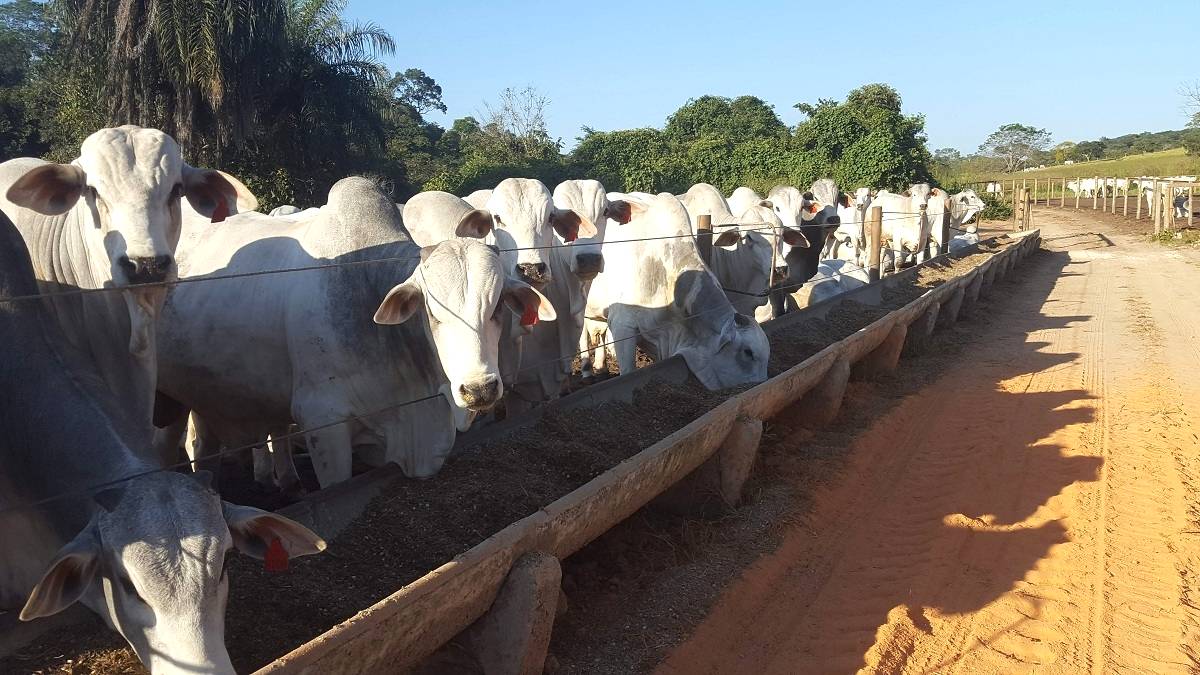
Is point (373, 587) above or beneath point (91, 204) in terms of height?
beneath

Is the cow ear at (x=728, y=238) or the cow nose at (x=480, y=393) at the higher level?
the cow ear at (x=728, y=238)

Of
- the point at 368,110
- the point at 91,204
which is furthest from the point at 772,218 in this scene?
the point at 368,110

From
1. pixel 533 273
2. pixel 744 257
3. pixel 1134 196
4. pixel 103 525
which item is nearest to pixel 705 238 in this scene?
pixel 744 257

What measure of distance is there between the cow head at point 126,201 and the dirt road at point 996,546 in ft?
8.07

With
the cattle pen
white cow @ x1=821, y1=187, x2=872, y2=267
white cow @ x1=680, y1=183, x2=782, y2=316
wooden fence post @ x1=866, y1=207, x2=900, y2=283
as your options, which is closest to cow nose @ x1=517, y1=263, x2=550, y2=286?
the cattle pen

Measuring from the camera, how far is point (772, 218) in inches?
404

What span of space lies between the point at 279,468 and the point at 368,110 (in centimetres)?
1589

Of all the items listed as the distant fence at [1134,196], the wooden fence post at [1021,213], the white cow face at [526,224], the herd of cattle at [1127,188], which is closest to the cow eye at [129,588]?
the white cow face at [526,224]

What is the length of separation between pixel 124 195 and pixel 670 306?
14.9 ft

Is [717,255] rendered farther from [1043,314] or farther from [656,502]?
[1043,314]

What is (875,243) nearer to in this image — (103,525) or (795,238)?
(795,238)

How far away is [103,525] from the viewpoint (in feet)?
7.61

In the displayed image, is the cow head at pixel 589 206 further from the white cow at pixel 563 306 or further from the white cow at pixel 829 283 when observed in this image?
the white cow at pixel 829 283

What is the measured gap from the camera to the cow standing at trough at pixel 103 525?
7.48 feet
